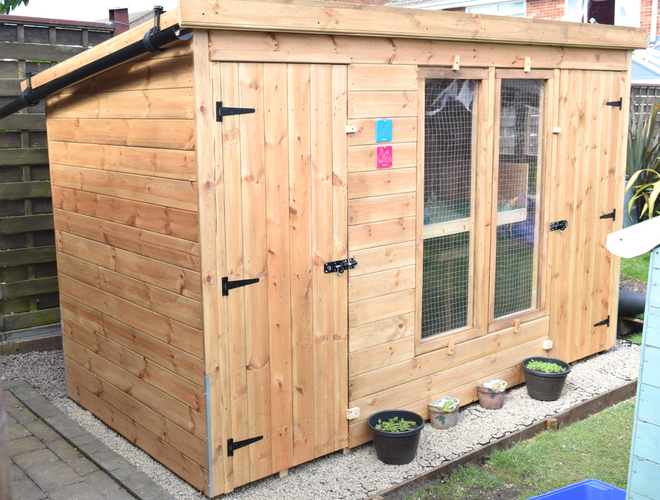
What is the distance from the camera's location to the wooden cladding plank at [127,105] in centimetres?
302

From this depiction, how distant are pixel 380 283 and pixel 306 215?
65 centimetres

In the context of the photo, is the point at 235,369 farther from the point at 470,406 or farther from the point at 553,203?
the point at 553,203

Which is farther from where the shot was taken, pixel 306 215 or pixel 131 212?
pixel 131 212

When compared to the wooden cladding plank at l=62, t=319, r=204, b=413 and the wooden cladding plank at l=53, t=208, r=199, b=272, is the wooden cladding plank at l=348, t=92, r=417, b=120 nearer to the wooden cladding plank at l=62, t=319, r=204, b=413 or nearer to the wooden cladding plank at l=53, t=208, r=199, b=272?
the wooden cladding plank at l=53, t=208, r=199, b=272

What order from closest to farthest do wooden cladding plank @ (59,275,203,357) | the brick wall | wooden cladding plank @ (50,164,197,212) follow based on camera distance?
wooden cladding plank @ (50,164,197,212) → wooden cladding plank @ (59,275,203,357) → the brick wall

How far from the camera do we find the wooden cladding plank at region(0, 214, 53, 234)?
4.83 m

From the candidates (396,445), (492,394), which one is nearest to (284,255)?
(396,445)

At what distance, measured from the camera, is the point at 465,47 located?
3.90 meters

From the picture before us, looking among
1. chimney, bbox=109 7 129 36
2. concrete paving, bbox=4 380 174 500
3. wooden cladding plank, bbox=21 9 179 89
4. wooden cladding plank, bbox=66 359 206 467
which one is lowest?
concrete paving, bbox=4 380 174 500

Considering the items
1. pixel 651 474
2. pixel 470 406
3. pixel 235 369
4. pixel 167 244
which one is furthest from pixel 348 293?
pixel 651 474

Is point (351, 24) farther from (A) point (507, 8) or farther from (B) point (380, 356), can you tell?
(A) point (507, 8)

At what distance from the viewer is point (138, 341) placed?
11.9 ft

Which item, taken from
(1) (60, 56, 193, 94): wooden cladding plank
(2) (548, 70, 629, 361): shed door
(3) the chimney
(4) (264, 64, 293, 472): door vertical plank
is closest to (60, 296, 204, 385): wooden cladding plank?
(4) (264, 64, 293, 472): door vertical plank

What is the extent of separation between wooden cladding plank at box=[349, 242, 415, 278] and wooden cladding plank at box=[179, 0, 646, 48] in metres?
1.13
